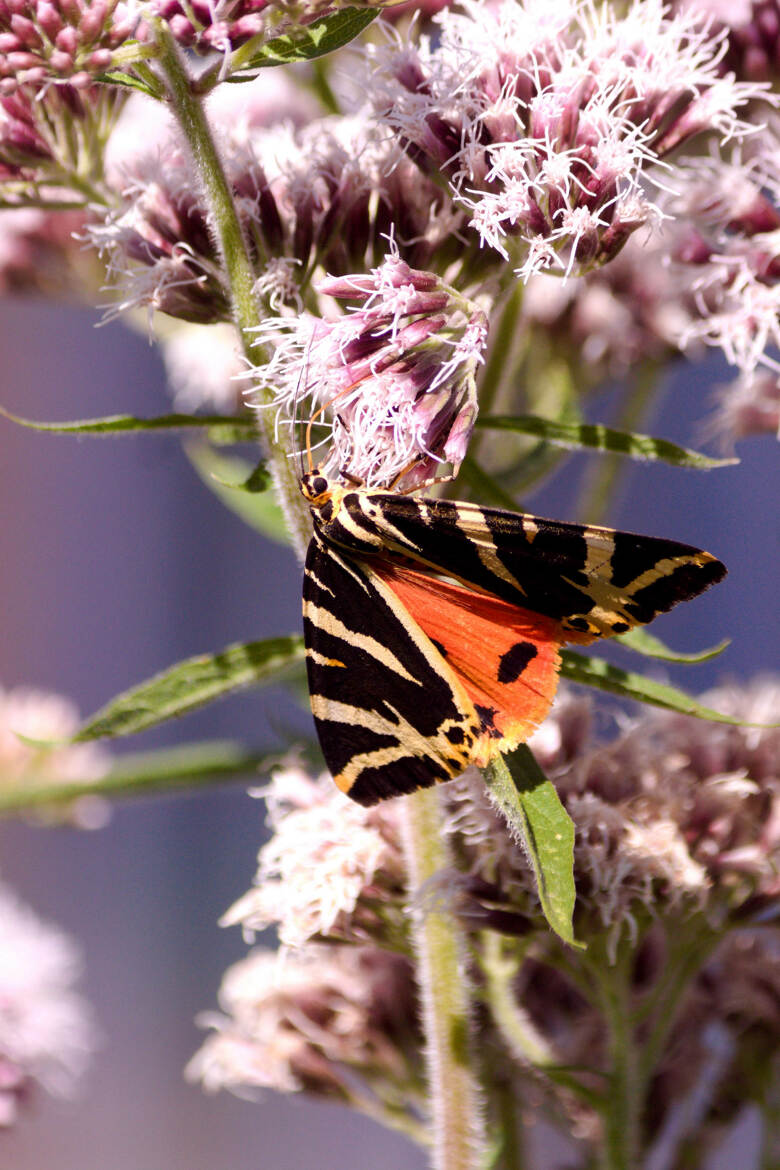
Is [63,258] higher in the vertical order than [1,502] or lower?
higher

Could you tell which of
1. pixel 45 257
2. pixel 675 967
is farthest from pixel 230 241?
pixel 45 257

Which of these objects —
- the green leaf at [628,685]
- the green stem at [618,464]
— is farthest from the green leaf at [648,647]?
the green stem at [618,464]

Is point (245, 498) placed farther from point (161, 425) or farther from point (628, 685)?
point (628, 685)

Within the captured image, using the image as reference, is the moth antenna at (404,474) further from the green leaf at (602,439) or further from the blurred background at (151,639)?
the blurred background at (151,639)

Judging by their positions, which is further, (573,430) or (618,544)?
(573,430)

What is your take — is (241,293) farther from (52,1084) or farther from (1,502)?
(1,502)

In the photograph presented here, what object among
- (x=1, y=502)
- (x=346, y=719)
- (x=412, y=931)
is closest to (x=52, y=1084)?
(x=412, y=931)

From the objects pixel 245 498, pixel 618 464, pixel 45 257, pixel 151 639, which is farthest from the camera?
pixel 151 639
